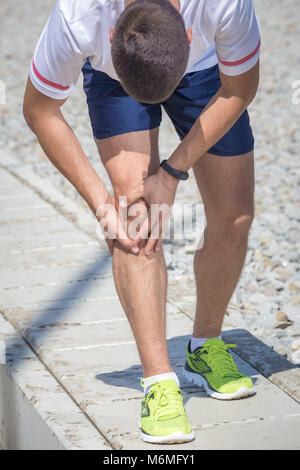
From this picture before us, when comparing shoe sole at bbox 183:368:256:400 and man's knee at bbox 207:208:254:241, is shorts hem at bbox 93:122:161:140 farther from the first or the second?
shoe sole at bbox 183:368:256:400

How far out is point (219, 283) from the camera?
11.1 ft

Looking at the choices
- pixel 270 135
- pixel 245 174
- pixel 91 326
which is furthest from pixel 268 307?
pixel 270 135

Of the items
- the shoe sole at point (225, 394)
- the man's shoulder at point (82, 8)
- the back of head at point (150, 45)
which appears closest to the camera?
the back of head at point (150, 45)

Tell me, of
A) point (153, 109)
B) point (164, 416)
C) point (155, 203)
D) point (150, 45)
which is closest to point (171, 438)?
point (164, 416)

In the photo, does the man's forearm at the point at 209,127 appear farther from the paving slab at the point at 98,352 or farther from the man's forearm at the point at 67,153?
the paving slab at the point at 98,352

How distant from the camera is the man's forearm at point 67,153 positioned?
2.87 m

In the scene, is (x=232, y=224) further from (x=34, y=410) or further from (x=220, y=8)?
(x=34, y=410)

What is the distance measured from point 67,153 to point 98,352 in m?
1.07

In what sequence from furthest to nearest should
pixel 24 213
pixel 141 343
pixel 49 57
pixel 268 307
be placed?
pixel 24 213, pixel 268 307, pixel 141 343, pixel 49 57

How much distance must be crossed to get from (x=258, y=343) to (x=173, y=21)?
1674mm

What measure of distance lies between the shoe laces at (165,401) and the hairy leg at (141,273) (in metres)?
0.07

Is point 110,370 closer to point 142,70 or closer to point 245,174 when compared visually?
point 245,174

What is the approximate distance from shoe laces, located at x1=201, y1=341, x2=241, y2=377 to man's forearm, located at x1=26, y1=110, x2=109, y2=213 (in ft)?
2.64

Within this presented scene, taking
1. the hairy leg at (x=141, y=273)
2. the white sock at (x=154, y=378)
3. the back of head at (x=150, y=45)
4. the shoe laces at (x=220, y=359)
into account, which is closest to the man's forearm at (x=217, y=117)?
the hairy leg at (x=141, y=273)
